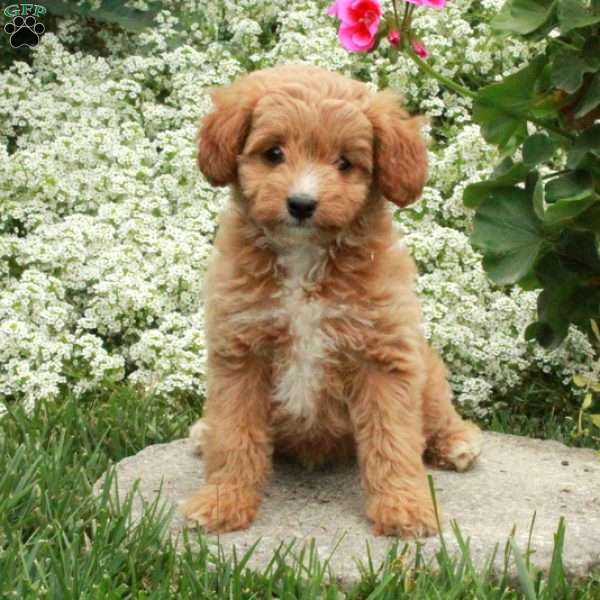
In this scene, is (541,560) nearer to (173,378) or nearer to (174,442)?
(174,442)

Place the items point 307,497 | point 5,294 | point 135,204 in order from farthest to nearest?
point 135,204, point 5,294, point 307,497

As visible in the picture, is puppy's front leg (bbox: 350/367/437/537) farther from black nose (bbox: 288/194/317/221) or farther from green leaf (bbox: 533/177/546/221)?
green leaf (bbox: 533/177/546/221)

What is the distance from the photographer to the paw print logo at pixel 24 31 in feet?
26.9

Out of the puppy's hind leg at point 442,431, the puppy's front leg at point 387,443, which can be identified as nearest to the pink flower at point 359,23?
the puppy's hind leg at point 442,431

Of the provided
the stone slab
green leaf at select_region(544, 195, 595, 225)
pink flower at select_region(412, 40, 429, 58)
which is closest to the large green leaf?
pink flower at select_region(412, 40, 429, 58)

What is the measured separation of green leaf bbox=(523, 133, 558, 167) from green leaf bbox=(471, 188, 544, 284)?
13cm

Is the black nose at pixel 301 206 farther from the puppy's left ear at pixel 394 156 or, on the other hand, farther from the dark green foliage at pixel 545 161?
the dark green foliage at pixel 545 161

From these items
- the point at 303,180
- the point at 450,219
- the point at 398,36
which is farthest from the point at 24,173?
the point at 303,180

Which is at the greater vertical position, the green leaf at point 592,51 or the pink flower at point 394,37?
the green leaf at point 592,51

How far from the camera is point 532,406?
19.7 feet

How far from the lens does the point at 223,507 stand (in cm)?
418

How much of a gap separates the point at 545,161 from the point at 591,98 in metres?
0.33

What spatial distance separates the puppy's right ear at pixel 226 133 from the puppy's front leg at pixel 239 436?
0.63 metres

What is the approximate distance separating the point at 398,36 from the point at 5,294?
2450mm
